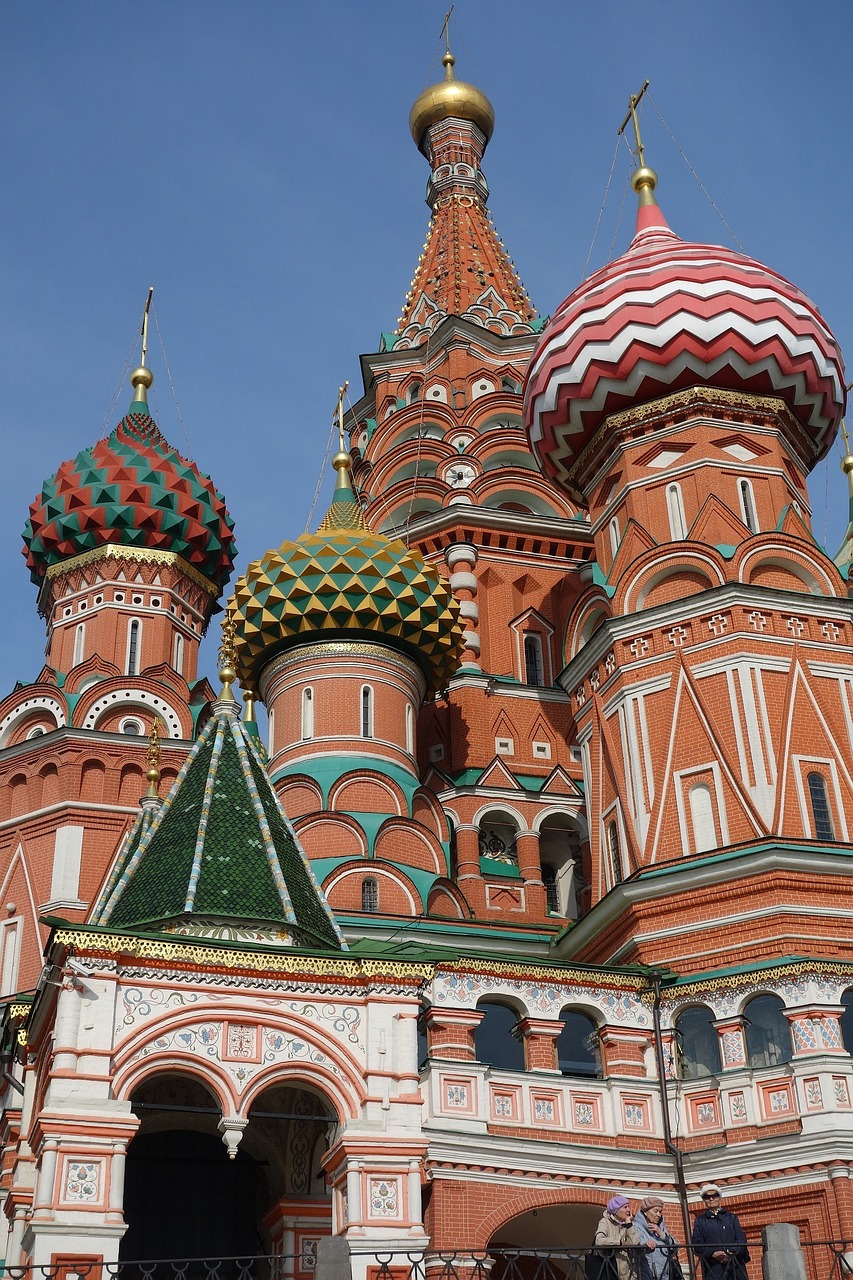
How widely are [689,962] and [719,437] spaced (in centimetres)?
631

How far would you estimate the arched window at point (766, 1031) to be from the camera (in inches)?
563

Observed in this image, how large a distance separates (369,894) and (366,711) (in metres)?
2.44

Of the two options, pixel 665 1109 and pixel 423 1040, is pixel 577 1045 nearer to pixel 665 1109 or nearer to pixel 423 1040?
pixel 665 1109

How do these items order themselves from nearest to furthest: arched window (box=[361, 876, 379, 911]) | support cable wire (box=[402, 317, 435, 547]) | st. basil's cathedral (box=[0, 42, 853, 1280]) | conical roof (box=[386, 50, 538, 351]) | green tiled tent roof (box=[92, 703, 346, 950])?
1. st. basil's cathedral (box=[0, 42, 853, 1280])
2. green tiled tent roof (box=[92, 703, 346, 950])
3. arched window (box=[361, 876, 379, 911])
4. support cable wire (box=[402, 317, 435, 547])
5. conical roof (box=[386, 50, 538, 351])

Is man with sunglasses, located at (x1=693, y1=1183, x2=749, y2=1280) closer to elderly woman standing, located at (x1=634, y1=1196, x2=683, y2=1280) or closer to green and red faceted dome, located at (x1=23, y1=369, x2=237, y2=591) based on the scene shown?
elderly woman standing, located at (x1=634, y1=1196, x2=683, y2=1280)

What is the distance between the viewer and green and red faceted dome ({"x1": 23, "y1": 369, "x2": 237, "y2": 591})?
22266mm

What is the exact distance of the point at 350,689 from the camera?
19.4 meters

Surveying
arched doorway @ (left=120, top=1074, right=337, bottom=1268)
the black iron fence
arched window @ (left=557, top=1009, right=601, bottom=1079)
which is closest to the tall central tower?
arched window @ (left=557, top=1009, right=601, bottom=1079)

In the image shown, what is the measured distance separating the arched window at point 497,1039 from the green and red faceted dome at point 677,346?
788 centimetres

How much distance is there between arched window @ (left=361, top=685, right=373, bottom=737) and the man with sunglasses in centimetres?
1102

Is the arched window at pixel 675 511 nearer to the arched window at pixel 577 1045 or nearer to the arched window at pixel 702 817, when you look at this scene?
the arched window at pixel 702 817

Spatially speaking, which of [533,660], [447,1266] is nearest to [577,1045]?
[447,1266]

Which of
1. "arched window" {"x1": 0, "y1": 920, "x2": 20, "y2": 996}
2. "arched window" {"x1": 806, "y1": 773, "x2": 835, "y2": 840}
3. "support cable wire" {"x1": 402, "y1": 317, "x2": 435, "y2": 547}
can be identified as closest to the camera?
"arched window" {"x1": 806, "y1": 773, "x2": 835, "y2": 840}

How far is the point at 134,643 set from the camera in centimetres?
2181
